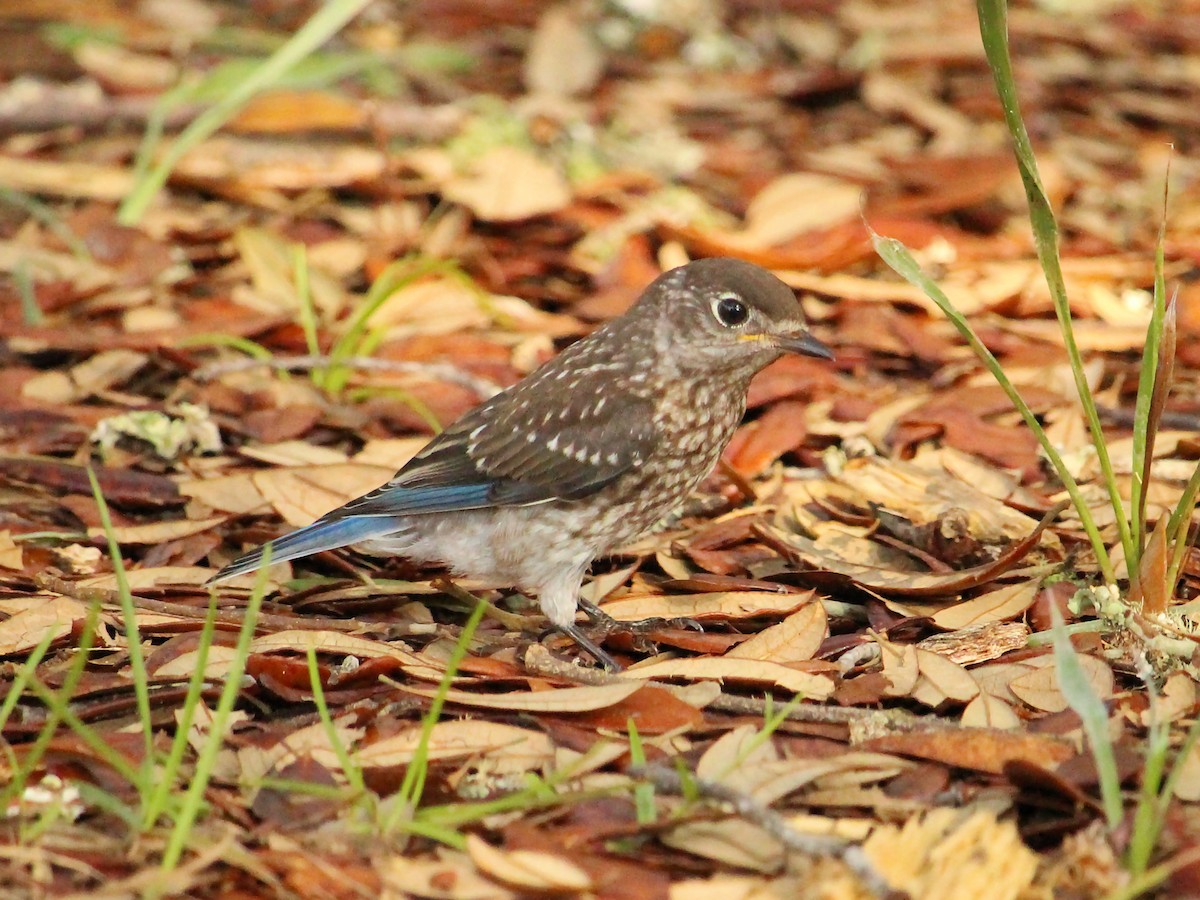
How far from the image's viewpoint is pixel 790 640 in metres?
4.27

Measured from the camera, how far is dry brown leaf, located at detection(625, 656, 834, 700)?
398 cm

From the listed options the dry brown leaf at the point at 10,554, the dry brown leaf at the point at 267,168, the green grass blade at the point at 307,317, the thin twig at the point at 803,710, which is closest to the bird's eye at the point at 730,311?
the thin twig at the point at 803,710

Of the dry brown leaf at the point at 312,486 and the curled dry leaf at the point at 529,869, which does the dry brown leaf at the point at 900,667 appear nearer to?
the curled dry leaf at the point at 529,869

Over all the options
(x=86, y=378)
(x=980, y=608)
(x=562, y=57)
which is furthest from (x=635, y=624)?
(x=562, y=57)

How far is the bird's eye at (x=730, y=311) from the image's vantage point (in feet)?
16.0

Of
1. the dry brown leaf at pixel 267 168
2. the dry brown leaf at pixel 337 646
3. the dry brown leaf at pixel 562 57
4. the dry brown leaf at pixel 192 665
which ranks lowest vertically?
the dry brown leaf at pixel 192 665

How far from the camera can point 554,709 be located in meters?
3.85

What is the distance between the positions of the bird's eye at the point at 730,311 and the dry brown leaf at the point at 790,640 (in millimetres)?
1007

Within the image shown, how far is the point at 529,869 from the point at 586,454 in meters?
1.88

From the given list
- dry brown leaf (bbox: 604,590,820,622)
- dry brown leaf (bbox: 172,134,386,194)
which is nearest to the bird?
dry brown leaf (bbox: 604,590,820,622)

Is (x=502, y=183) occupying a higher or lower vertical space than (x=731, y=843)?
higher

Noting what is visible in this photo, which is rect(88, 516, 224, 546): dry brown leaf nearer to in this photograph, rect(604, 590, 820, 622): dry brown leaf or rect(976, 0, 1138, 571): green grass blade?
rect(604, 590, 820, 622): dry brown leaf

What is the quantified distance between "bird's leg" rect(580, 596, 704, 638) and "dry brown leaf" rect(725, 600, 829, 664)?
0.27 m

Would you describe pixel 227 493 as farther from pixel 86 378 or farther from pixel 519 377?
pixel 519 377
